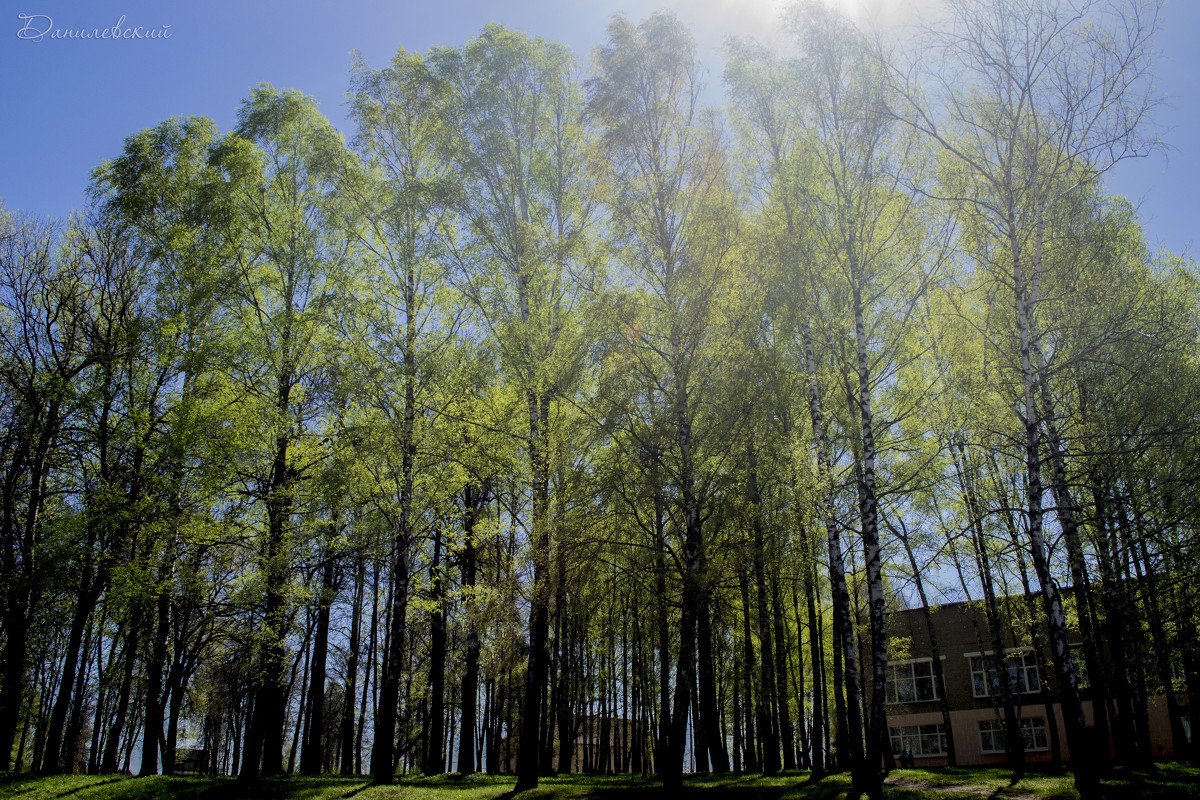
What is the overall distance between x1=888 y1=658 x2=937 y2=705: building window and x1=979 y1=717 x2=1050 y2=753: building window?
2.44 m

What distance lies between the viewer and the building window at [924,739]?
30641 mm

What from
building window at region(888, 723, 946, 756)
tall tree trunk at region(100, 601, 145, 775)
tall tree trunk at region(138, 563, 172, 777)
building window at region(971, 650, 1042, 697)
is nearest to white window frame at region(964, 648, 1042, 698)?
building window at region(971, 650, 1042, 697)

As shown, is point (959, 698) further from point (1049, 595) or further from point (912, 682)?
point (1049, 595)

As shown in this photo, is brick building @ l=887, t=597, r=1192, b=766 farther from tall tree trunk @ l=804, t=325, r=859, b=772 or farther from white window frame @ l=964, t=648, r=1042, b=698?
tall tree trunk @ l=804, t=325, r=859, b=772

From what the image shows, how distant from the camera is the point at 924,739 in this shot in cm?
3120

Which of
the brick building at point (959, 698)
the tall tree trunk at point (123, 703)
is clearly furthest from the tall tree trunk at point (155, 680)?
the brick building at point (959, 698)

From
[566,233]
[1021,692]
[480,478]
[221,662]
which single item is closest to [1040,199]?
[566,233]

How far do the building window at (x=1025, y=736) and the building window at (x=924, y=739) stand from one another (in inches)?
66.3

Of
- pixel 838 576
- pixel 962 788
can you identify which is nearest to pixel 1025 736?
pixel 962 788

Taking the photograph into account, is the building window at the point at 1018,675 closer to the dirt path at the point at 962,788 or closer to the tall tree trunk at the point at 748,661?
the tall tree trunk at the point at 748,661

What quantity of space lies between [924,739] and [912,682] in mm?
2502

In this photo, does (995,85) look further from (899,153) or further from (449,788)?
(449,788)

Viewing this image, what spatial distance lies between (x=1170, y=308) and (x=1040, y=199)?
3.76 metres

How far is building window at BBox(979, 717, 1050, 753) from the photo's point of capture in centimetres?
2858
